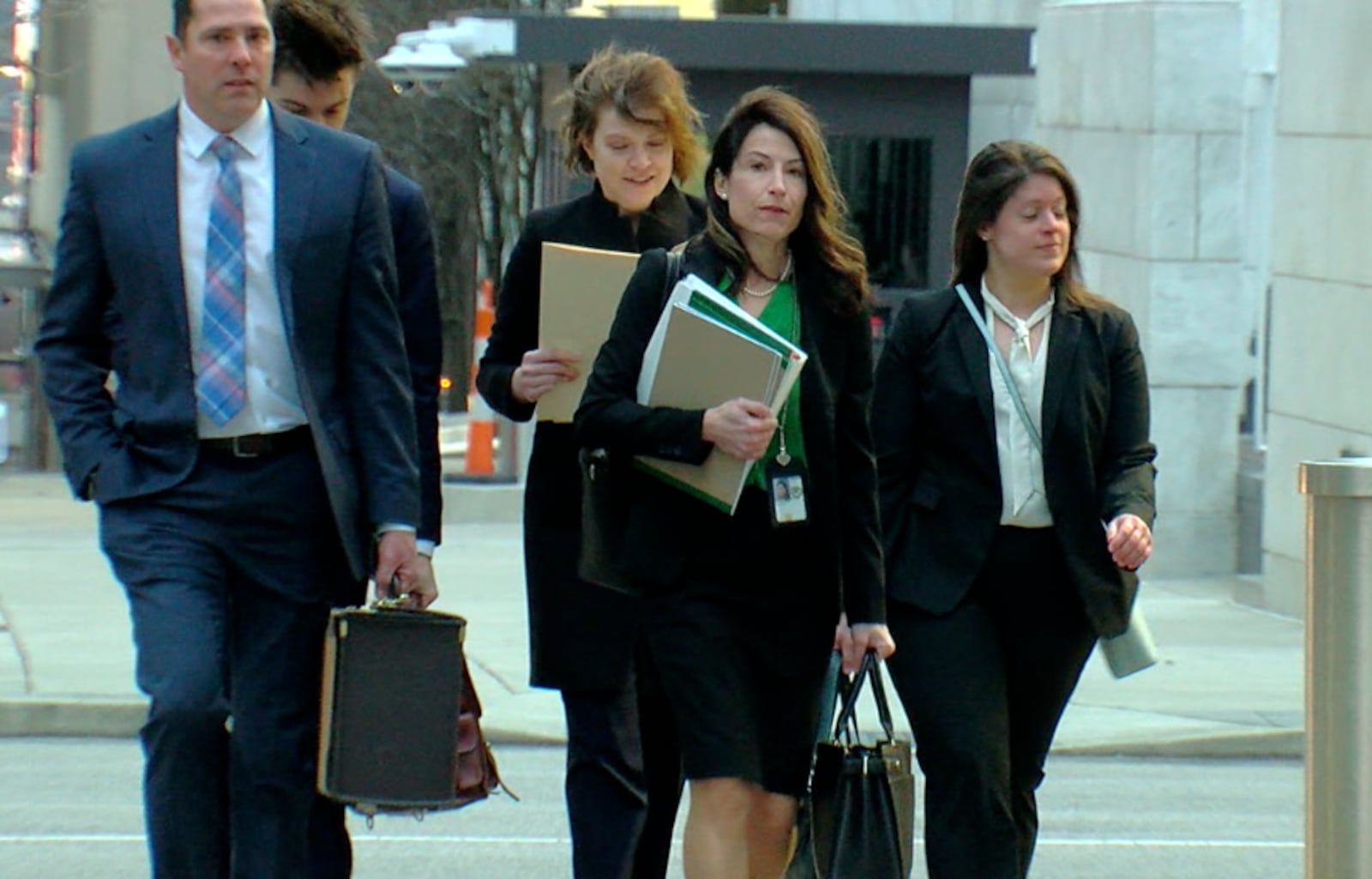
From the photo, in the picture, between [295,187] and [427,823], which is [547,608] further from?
[427,823]

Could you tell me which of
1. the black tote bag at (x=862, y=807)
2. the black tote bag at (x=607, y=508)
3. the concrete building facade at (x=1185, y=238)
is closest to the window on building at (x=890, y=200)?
the concrete building facade at (x=1185, y=238)

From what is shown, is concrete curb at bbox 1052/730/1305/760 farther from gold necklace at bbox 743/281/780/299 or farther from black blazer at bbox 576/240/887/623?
gold necklace at bbox 743/281/780/299

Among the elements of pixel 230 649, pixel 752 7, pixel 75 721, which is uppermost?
pixel 752 7

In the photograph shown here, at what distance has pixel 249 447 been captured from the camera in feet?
15.8

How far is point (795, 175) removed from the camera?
16.8 ft

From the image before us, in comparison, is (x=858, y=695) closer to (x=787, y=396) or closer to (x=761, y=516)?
(x=761, y=516)

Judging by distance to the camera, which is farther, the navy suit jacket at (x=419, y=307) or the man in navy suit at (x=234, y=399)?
the navy suit jacket at (x=419, y=307)

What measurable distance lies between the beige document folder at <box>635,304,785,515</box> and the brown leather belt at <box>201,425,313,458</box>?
676 millimetres

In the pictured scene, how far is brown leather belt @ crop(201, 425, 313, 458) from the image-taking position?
4.80m

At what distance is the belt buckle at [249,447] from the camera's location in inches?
189

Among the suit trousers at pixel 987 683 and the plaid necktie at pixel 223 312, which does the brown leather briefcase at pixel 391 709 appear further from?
the suit trousers at pixel 987 683

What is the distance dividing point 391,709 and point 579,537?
2.96 ft

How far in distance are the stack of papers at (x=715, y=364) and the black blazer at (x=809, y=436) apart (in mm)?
61

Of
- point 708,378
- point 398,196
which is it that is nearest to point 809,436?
point 708,378
